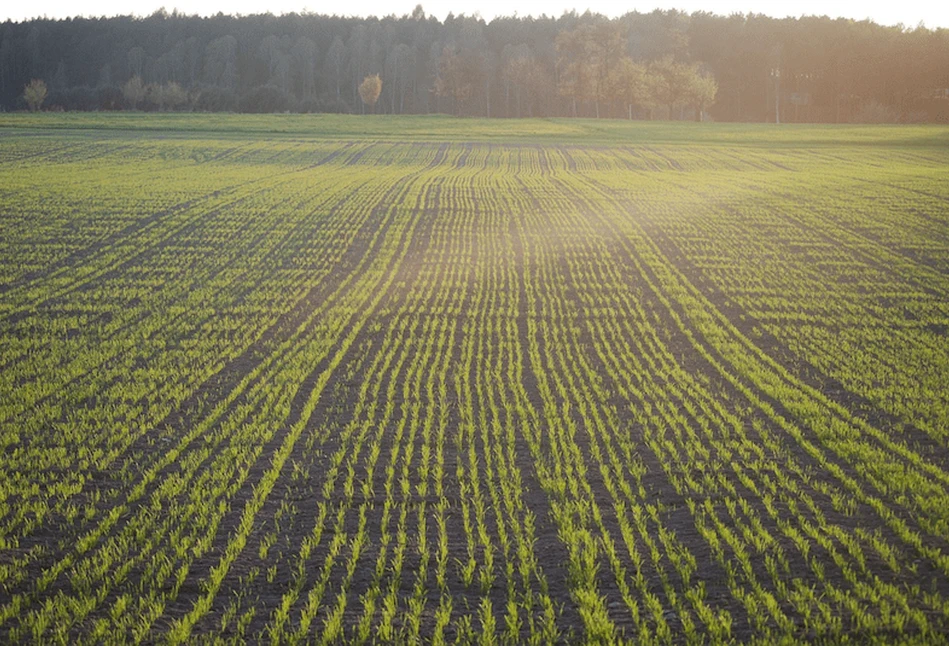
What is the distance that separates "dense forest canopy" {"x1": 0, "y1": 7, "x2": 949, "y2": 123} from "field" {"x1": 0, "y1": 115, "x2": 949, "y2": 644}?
254 feet

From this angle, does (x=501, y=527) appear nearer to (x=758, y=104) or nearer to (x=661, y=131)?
(x=661, y=131)

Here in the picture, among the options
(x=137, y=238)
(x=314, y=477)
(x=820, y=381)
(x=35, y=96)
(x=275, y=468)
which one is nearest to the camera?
(x=314, y=477)

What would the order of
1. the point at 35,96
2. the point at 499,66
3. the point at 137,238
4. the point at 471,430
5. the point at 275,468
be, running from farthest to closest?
the point at 499,66
the point at 35,96
the point at 137,238
the point at 471,430
the point at 275,468

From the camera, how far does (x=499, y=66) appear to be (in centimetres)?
12912

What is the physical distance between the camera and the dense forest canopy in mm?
108812

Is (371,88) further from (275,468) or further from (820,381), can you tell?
(275,468)

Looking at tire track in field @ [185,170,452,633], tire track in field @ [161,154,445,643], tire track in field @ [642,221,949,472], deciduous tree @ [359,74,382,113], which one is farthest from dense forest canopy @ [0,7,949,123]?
tire track in field @ [185,170,452,633]

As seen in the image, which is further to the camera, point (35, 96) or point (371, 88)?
point (371, 88)

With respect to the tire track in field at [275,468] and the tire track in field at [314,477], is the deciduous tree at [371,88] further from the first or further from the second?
the tire track in field at [314,477]

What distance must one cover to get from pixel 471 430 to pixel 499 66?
12260 centimetres

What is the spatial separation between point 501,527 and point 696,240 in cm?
2289

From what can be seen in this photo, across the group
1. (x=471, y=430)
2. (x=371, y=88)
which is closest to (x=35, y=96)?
(x=371, y=88)

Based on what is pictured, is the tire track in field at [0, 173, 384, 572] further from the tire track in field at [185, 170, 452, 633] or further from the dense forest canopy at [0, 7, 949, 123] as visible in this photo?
the dense forest canopy at [0, 7, 949, 123]

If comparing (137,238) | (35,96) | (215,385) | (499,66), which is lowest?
(215,385)
